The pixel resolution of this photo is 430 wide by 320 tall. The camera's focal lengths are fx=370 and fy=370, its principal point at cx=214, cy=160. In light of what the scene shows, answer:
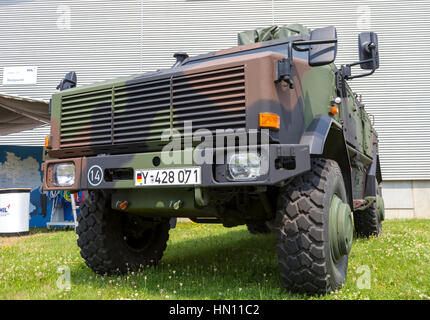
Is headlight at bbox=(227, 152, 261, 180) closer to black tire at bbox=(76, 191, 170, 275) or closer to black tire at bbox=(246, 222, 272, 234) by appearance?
black tire at bbox=(76, 191, 170, 275)

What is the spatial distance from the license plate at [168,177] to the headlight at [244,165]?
0.23m

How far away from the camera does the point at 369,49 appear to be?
3.29 meters

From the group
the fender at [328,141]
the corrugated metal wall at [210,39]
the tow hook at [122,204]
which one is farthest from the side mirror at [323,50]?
the corrugated metal wall at [210,39]

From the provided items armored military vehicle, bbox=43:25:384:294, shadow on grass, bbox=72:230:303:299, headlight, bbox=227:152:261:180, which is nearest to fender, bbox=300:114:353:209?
armored military vehicle, bbox=43:25:384:294

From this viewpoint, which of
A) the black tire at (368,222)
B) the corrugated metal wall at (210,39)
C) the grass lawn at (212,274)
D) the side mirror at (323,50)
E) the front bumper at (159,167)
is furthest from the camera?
the corrugated metal wall at (210,39)

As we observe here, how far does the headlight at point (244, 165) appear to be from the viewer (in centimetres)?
244

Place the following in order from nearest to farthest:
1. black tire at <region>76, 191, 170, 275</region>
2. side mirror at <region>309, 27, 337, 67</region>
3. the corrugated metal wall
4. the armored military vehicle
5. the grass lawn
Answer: the armored military vehicle → side mirror at <region>309, 27, 337, 67</region> → the grass lawn → black tire at <region>76, 191, 170, 275</region> → the corrugated metal wall

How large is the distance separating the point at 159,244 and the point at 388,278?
89.1 inches

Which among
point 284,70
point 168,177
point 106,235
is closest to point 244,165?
point 168,177

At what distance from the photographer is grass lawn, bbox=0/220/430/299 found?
9.28ft

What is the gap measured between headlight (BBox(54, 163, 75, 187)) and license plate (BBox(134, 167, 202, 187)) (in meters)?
0.68

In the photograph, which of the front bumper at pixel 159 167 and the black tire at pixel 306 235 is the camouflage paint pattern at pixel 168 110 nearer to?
the front bumper at pixel 159 167

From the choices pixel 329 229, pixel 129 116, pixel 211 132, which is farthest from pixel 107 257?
pixel 329 229

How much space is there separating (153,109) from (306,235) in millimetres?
1473
